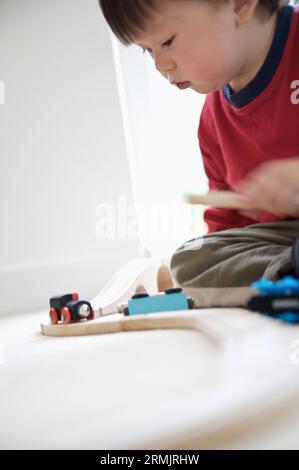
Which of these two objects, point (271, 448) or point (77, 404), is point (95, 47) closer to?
point (77, 404)

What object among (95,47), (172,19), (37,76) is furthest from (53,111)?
(172,19)

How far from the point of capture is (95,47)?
4.83 feet

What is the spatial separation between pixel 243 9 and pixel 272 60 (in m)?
0.09

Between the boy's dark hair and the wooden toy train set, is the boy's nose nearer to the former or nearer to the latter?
the boy's dark hair

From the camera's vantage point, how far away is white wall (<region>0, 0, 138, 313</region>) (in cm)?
140

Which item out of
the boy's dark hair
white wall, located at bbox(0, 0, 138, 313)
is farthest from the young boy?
white wall, located at bbox(0, 0, 138, 313)

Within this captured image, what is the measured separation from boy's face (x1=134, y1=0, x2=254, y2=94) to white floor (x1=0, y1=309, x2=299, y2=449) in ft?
1.18

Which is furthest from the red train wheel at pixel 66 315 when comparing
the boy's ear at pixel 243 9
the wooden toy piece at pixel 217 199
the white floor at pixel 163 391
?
the boy's ear at pixel 243 9

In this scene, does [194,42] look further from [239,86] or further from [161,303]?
[161,303]

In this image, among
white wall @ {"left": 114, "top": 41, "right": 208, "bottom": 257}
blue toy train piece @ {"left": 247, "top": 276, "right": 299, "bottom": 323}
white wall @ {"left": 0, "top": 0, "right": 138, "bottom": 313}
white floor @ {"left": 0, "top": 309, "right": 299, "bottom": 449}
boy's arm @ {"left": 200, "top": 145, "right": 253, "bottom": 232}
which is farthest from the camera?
white wall @ {"left": 114, "top": 41, "right": 208, "bottom": 257}

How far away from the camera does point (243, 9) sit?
0.81m

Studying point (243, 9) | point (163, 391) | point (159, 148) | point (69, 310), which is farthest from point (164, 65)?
point (159, 148)

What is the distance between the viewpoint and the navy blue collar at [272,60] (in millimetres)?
864
